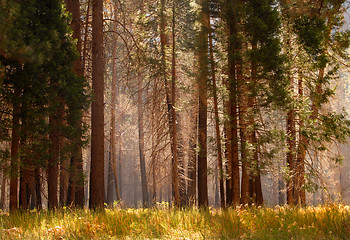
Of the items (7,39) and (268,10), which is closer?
(7,39)

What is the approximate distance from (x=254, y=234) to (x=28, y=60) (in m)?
6.74

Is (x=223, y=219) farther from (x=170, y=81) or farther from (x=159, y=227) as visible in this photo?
(x=170, y=81)

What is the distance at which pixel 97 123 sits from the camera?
10.3 metres

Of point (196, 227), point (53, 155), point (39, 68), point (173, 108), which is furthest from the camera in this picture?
point (173, 108)

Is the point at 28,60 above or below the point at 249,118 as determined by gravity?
above

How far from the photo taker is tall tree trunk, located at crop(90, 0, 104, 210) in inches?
Answer: 400

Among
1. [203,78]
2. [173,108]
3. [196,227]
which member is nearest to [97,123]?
[173,108]

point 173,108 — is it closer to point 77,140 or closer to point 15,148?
point 77,140

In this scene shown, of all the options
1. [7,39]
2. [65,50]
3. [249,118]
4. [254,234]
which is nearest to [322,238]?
[254,234]

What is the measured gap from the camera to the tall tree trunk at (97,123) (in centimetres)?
1016

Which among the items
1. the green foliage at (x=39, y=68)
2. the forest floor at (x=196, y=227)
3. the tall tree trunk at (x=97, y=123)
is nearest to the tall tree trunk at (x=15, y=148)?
the green foliage at (x=39, y=68)

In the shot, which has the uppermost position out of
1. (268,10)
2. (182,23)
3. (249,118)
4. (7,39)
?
(182,23)

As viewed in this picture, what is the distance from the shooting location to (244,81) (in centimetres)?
960

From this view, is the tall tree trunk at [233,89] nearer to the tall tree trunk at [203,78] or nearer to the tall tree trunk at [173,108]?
the tall tree trunk at [203,78]
